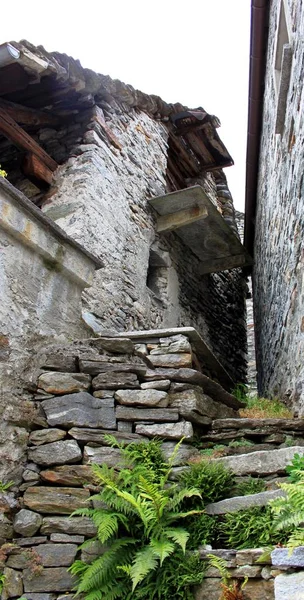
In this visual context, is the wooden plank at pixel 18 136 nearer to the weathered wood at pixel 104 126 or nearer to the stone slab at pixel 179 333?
the weathered wood at pixel 104 126

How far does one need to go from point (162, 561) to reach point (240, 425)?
1184 millimetres

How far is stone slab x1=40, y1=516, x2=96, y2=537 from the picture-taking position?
3.15 metres

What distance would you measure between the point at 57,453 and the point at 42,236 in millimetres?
1560

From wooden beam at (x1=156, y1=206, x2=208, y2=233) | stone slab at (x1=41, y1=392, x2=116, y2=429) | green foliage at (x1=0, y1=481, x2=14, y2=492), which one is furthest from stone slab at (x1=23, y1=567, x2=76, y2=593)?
wooden beam at (x1=156, y1=206, x2=208, y2=233)

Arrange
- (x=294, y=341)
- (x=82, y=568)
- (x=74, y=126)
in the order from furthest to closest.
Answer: (x=74, y=126)
(x=294, y=341)
(x=82, y=568)

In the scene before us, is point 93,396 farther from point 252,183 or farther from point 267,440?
point 252,183

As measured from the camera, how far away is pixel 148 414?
3609 mm

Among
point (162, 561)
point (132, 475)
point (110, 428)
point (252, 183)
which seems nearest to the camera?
point (162, 561)

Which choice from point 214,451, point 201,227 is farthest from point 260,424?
point 201,227

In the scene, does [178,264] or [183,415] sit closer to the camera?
[183,415]

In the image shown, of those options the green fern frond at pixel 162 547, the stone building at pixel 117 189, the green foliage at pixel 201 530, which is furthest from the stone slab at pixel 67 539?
Result: the stone building at pixel 117 189

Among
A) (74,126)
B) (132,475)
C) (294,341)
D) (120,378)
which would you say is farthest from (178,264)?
(132,475)

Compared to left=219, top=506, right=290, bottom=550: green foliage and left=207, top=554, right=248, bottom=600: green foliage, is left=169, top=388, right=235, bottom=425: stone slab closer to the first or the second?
left=219, top=506, right=290, bottom=550: green foliage

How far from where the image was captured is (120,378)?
12.3ft
